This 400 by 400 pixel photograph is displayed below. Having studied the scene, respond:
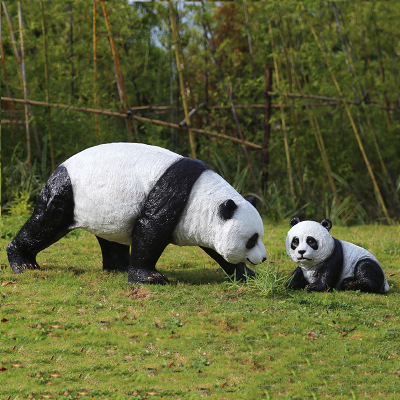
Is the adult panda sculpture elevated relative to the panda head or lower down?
elevated

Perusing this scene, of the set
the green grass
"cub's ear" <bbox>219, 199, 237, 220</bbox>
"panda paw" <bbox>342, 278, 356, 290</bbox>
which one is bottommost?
"panda paw" <bbox>342, 278, 356, 290</bbox>

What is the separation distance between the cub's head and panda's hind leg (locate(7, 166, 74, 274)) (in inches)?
73.2

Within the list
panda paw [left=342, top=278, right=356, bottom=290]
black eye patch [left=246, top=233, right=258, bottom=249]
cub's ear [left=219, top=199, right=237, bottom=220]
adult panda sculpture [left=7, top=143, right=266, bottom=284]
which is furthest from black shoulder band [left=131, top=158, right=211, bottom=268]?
panda paw [left=342, top=278, right=356, bottom=290]

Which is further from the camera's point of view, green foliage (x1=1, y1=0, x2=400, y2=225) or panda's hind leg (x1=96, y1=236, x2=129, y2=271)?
green foliage (x1=1, y1=0, x2=400, y2=225)

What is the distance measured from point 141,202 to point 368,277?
2.69 m

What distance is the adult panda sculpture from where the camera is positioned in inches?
262

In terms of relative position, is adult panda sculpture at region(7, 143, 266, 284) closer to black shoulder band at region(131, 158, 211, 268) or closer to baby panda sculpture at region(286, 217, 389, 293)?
black shoulder band at region(131, 158, 211, 268)

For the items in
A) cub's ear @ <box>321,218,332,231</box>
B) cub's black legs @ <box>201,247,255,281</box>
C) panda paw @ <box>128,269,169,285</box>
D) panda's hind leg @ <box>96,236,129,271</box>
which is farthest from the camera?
panda's hind leg @ <box>96,236,129,271</box>

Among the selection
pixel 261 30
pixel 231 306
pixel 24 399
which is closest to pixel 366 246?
pixel 231 306

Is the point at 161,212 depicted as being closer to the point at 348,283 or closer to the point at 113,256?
the point at 113,256

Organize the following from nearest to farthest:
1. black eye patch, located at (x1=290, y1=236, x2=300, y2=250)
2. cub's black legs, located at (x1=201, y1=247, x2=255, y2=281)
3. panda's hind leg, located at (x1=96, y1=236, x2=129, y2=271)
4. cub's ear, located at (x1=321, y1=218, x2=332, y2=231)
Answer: black eye patch, located at (x1=290, y1=236, x2=300, y2=250)
cub's ear, located at (x1=321, y1=218, x2=332, y2=231)
cub's black legs, located at (x1=201, y1=247, x2=255, y2=281)
panda's hind leg, located at (x1=96, y1=236, x2=129, y2=271)

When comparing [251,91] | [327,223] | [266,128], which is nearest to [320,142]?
[266,128]

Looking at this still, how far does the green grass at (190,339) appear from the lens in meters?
4.51

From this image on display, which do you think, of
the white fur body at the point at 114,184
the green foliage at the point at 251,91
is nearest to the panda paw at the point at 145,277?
the white fur body at the point at 114,184
